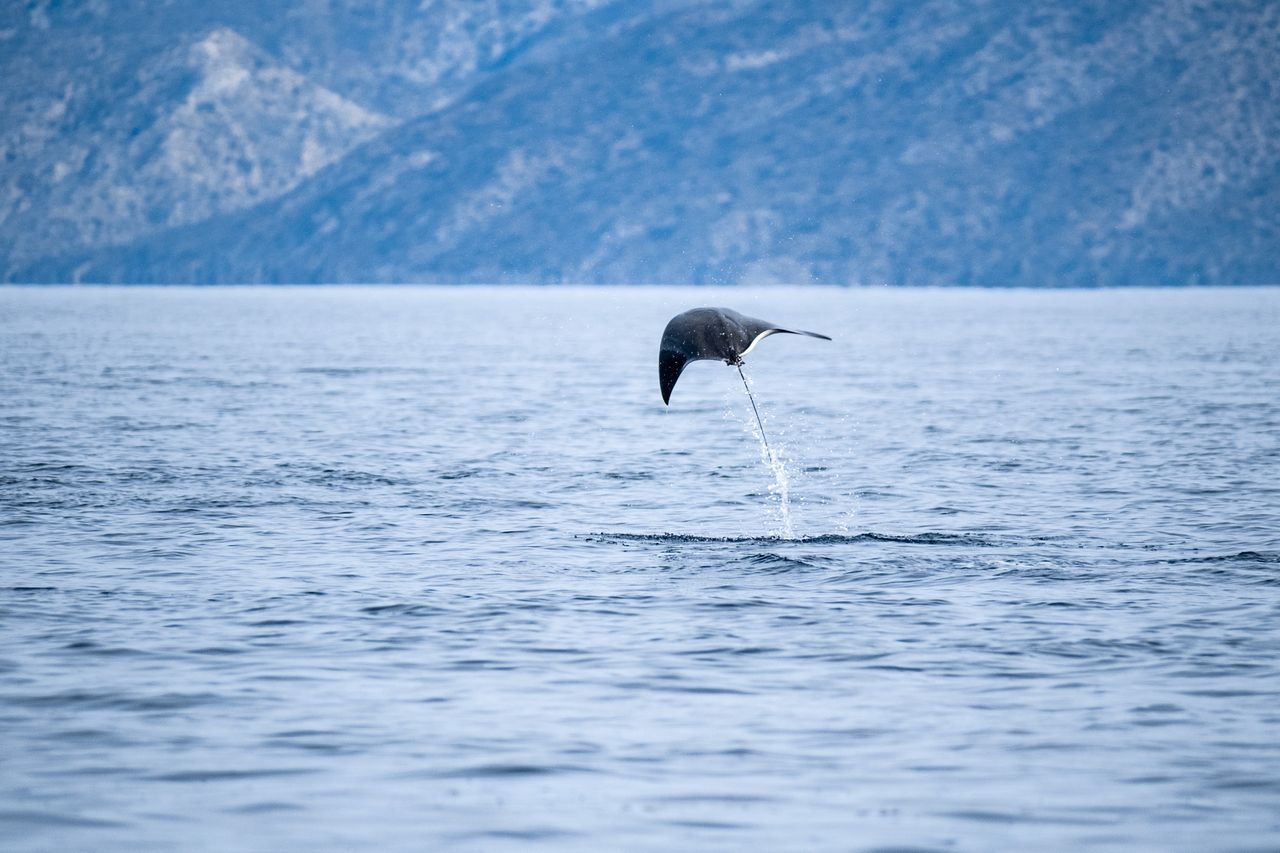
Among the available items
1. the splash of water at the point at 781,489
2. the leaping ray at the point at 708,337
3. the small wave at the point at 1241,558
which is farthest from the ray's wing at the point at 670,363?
the small wave at the point at 1241,558

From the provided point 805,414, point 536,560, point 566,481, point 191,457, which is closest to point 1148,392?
point 805,414

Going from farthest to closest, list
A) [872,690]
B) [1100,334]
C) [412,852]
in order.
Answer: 1. [1100,334]
2. [872,690]
3. [412,852]

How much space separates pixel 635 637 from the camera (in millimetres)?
18562

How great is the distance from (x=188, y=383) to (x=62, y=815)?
50.0 m

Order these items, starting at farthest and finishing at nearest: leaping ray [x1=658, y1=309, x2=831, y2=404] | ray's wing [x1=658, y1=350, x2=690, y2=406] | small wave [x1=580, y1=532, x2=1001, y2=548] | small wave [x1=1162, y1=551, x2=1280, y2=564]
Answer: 1. small wave [x1=580, y1=532, x2=1001, y2=548]
2. small wave [x1=1162, y1=551, x2=1280, y2=564]
3. ray's wing [x1=658, y1=350, x2=690, y2=406]
4. leaping ray [x1=658, y1=309, x2=831, y2=404]

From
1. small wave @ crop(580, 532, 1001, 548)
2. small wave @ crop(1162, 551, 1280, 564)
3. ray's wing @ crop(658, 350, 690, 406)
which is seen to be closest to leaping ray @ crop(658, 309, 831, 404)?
ray's wing @ crop(658, 350, 690, 406)

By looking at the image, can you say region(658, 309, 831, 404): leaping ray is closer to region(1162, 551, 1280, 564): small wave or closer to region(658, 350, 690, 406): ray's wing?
region(658, 350, 690, 406): ray's wing

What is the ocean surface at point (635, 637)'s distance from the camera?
42.5 ft

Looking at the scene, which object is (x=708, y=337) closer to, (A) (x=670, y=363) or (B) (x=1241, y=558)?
(A) (x=670, y=363)

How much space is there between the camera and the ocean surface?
1295 centimetres

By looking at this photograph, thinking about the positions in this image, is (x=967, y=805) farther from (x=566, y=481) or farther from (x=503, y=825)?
(x=566, y=481)

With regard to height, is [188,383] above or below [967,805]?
above

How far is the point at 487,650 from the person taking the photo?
17953 millimetres

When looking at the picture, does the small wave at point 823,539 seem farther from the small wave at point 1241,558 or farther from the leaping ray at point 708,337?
the leaping ray at point 708,337
